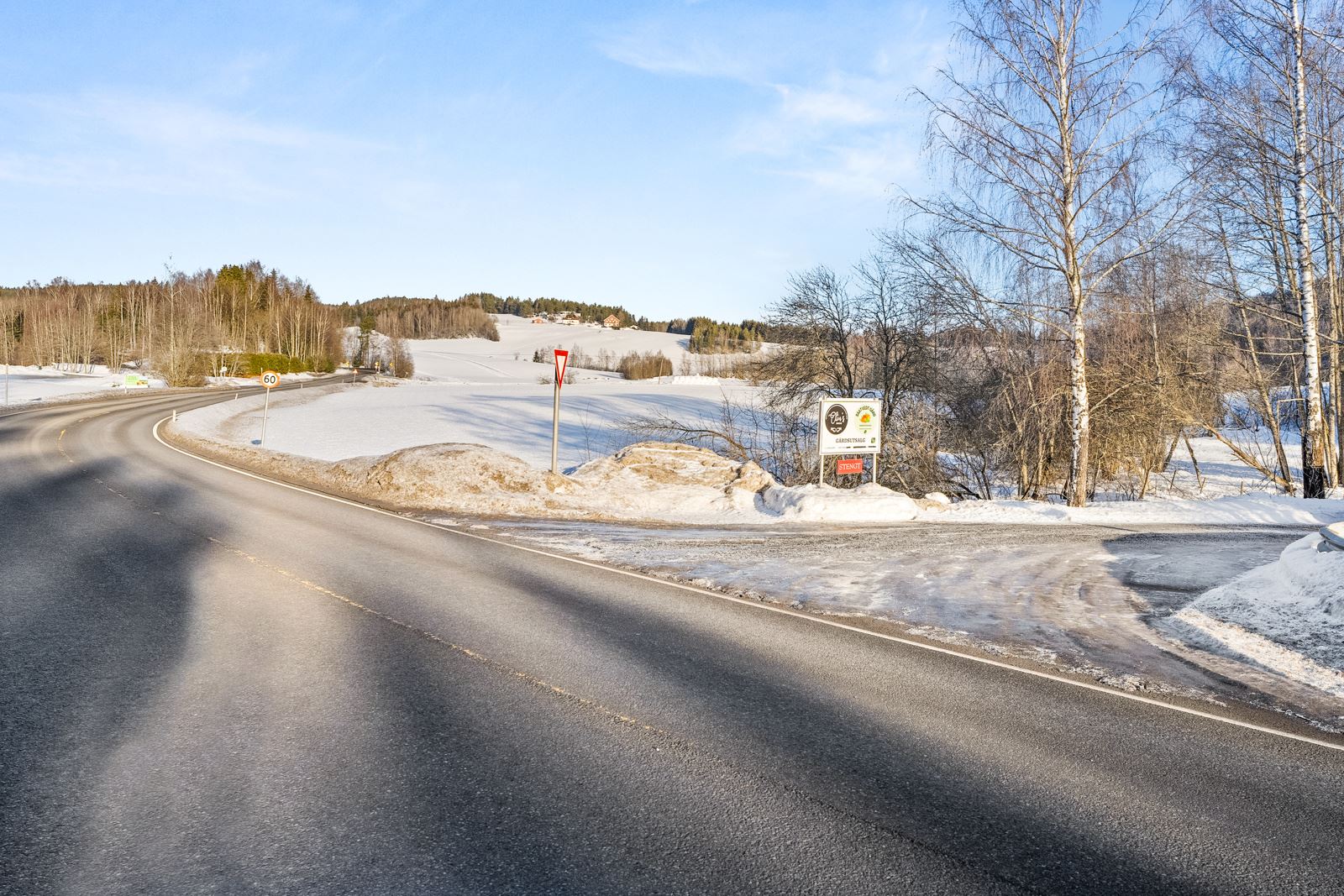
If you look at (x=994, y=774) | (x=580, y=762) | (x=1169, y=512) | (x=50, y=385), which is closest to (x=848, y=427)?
(x=1169, y=512)

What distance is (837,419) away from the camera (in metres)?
17.5

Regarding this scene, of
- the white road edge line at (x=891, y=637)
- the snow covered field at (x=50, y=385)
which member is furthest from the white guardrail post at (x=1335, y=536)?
the snow covered field at (x=50, y=385)

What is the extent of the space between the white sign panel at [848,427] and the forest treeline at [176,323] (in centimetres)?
7085

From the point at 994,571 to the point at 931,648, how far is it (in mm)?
3820

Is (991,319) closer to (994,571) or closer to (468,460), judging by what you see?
(994,571)

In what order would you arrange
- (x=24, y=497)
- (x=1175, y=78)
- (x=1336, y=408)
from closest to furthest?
(x=24, y=497) < (x=1175, y=78) < (x=1336, y=408)

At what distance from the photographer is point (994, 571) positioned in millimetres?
10117

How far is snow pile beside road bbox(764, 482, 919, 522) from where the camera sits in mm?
15312

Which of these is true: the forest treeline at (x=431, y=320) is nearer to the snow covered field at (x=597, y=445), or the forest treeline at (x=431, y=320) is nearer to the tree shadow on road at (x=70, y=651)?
the snow covered field at (x=597, y=445)

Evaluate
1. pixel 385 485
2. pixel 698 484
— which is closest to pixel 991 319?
pixel 698 484

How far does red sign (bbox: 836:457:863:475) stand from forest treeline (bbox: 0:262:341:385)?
71.0 metres

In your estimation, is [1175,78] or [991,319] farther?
[991,319]

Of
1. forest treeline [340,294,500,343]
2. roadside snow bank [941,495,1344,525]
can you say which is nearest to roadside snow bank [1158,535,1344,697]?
roadside snow bank [941,495,1344,525]

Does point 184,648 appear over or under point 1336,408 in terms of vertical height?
under
